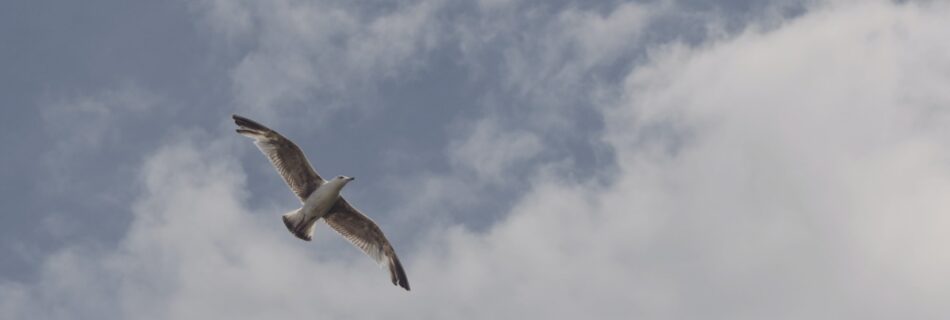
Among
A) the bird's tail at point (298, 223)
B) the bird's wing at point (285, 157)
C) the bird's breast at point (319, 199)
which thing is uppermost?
the bird's wing at point (285, 157)

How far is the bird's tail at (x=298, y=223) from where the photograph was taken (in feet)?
A: 158

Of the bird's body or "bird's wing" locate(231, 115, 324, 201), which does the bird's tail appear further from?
"bird's wing" locate(231, 115, 324, 201)

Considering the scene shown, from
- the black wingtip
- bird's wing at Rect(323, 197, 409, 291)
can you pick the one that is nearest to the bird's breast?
bird's wing at Rect(323, 197, 409, 291)

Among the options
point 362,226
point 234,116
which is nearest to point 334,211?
point 362,226

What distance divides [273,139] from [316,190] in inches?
94.7

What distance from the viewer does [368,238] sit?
51031 mm

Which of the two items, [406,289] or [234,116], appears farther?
[406,289]

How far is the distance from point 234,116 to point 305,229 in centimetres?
478

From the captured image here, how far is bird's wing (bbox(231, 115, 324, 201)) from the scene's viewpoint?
47594mm

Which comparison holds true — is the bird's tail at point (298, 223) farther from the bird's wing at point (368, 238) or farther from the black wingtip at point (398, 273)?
the black wingtip at point (398, 273)

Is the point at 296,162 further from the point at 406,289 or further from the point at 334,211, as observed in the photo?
the point at 406,289

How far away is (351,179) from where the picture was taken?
1906 inches

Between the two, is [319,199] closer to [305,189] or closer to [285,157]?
[305,189]

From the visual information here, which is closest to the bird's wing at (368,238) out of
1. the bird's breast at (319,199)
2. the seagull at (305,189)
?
the seagull at (305,189)
